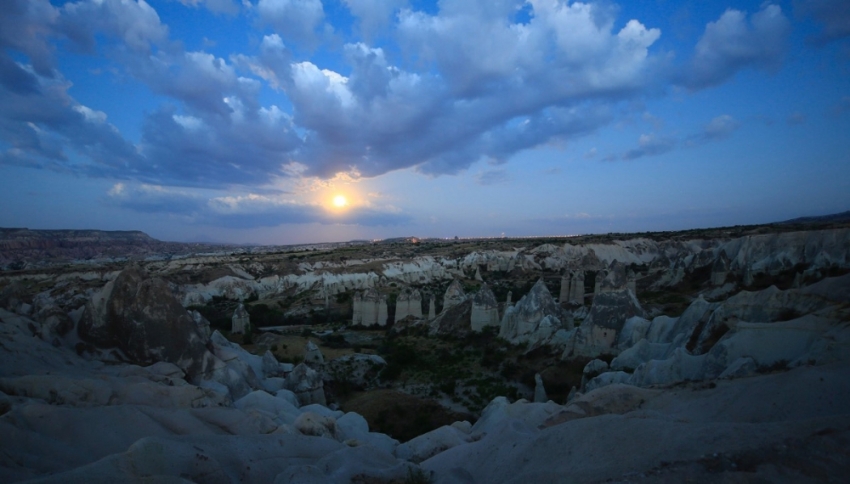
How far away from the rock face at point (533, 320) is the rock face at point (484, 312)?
7.87ft

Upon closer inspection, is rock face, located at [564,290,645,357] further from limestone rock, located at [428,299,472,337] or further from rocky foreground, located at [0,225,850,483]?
limestone rock, located at [428,299,472,337]

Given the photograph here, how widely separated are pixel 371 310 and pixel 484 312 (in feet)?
40.0

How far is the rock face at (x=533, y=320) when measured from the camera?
21.8 meters

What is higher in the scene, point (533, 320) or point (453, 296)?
point (533, 320)

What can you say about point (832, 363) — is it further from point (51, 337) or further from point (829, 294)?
point (51, 337)

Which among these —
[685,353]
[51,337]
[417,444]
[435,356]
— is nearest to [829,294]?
[685,353]

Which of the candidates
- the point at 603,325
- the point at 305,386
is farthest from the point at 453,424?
the point at 603,325

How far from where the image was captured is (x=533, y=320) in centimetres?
2316

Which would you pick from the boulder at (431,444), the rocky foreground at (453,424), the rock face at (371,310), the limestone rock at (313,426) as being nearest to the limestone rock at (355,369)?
the rocky foreground at (453,424)

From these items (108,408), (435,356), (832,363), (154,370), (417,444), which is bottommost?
(435,356)

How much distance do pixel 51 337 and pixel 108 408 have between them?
6484 millimetres

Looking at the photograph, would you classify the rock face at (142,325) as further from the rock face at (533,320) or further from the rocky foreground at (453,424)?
the rock face at (533,320)

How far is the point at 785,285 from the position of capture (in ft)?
107

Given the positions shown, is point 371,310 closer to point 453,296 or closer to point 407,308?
point 407,308
